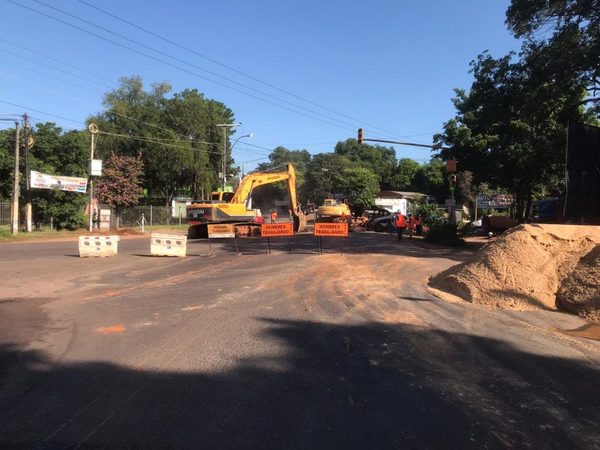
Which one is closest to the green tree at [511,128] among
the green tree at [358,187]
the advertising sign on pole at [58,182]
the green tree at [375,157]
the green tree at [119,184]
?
the advertising sign on pole at [58,182]

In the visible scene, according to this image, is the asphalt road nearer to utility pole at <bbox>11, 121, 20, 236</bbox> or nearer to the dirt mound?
the dirt mound

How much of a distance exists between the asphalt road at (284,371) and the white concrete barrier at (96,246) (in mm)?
6853

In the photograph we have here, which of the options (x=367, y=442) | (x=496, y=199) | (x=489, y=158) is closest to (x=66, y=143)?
(x=489, y=158)

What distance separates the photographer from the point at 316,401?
4941 mm

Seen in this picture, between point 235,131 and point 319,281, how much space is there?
58356mm

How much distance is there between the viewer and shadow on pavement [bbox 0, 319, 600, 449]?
13.7 feet

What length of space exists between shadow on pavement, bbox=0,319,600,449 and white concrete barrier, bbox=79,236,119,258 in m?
12.1

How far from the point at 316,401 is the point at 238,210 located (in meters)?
24.0

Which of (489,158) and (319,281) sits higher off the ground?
(489,158)

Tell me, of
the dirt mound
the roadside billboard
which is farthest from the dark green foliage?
the roadside billboard

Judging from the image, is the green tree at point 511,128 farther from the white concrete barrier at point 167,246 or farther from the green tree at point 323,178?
the green tree at point 323,178

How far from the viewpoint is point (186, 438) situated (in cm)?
415

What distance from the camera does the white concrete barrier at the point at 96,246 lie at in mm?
18172

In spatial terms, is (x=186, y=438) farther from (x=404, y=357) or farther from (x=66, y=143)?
(x=66, y=143)
